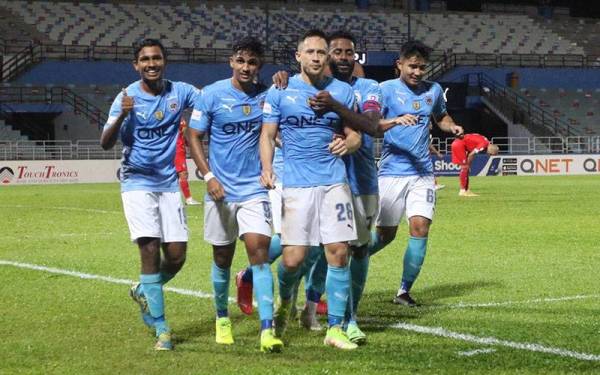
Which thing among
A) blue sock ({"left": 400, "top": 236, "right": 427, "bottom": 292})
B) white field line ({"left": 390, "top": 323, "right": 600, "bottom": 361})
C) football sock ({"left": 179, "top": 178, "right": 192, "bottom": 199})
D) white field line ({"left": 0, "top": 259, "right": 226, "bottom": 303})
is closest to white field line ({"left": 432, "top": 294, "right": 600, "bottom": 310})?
blue sock ({"left": 400, "top": 236, "right": 427, "bottom": 292})

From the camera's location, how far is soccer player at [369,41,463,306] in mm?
9828

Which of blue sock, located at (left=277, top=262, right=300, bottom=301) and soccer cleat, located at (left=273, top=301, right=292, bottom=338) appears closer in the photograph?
blue sock, located at (left=277, top=262, right=300, bottom=301)

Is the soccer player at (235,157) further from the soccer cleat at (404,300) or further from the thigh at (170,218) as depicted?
the soccer cleat at (404,300)

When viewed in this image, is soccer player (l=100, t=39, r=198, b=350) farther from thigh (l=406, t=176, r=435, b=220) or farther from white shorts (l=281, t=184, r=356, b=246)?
thigh (l=406, t=176, r=435, b=220)

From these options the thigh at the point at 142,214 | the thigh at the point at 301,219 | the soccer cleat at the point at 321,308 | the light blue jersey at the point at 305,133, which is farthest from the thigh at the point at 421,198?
the thigh at the point at 142,214

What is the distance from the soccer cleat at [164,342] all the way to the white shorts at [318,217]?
3.46 feet

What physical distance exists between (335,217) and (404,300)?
2384 mm

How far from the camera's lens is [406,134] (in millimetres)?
10008

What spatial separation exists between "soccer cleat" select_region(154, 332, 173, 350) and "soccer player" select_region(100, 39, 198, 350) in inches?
11.0

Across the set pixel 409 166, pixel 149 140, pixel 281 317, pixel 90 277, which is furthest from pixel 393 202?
pixel 90 277

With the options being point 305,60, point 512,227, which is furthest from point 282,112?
point 512,227

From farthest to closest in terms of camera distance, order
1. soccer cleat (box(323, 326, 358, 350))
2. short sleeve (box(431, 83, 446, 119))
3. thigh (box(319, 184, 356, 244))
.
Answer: short sleeve (box(431, 83, 446, 119))
thigh (box(319, 184, 356, 244))
soccer cleat (box(323, 326, 358, 350))

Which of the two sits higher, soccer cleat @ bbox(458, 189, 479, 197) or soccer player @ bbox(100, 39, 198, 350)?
soccer player @ bbox(100, 39, 198, 350)

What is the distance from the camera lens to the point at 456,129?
9.88m
